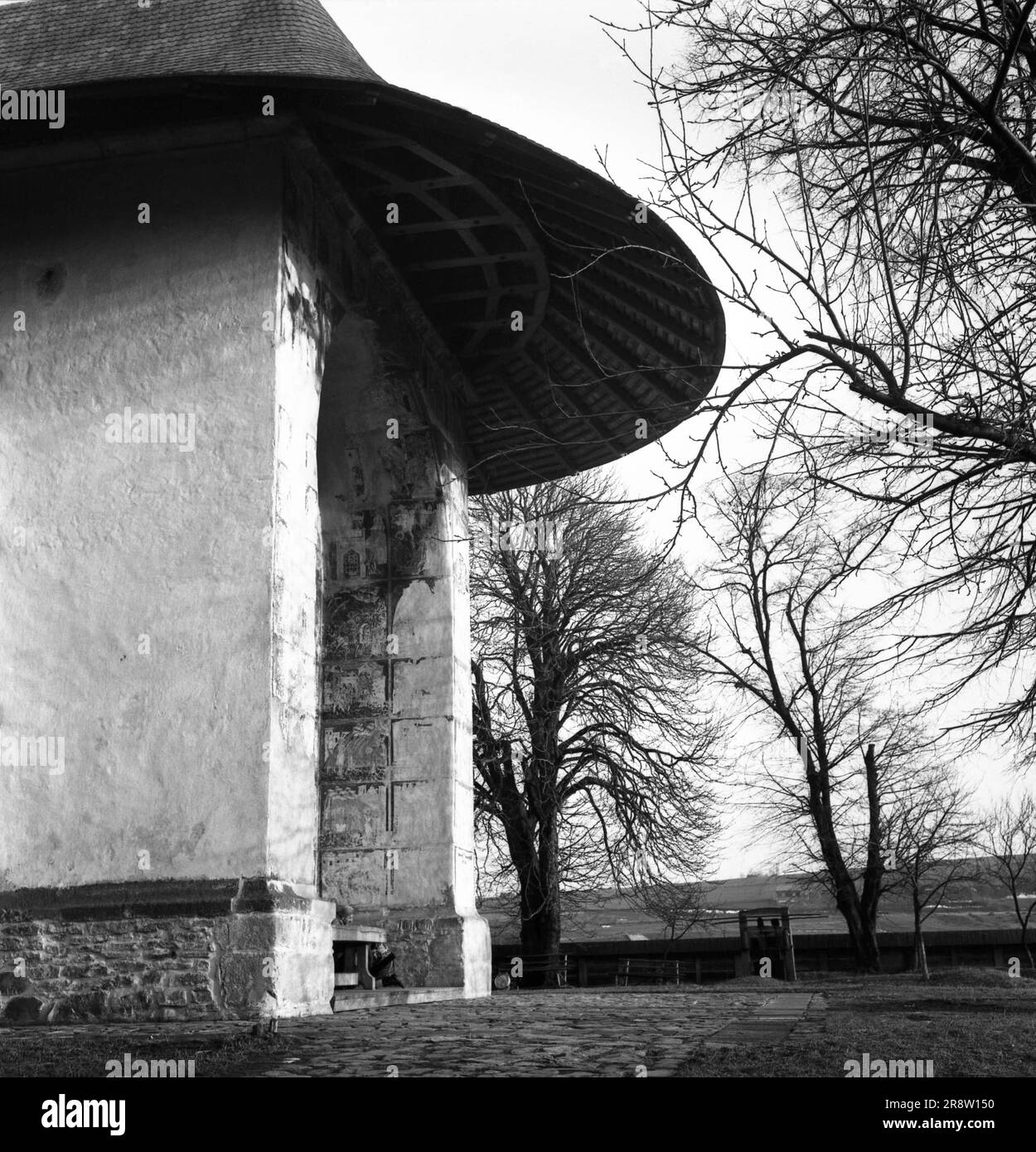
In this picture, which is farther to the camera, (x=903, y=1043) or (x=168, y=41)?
(x=168, y=41)

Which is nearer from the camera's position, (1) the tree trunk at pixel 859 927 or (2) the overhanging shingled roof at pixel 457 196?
(2) the overhanging shingled roof at pixel 457 196

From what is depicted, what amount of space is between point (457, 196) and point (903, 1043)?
776cm

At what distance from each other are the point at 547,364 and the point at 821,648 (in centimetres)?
758

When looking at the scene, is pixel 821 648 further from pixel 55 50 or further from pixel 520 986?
pixel 520 986

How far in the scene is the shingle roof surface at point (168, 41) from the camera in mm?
8562

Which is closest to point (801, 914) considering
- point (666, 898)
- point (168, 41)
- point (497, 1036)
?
point (666, 898)

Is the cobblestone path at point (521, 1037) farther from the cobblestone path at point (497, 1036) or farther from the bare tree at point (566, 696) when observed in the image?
the bare tree at point (566, 696)

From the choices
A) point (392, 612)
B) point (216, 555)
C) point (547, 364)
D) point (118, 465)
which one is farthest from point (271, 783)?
point (547, 364)

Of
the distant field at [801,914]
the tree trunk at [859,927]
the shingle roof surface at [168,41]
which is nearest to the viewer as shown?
the shingle roof surface at [168,41]

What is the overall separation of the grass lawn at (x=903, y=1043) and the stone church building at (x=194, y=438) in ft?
10.9

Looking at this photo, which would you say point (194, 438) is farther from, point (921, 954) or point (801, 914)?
point (801, 914)

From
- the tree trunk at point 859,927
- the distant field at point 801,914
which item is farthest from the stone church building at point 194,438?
the distant field at point 801,914

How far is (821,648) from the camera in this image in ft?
20.3

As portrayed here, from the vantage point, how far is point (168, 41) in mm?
9258
